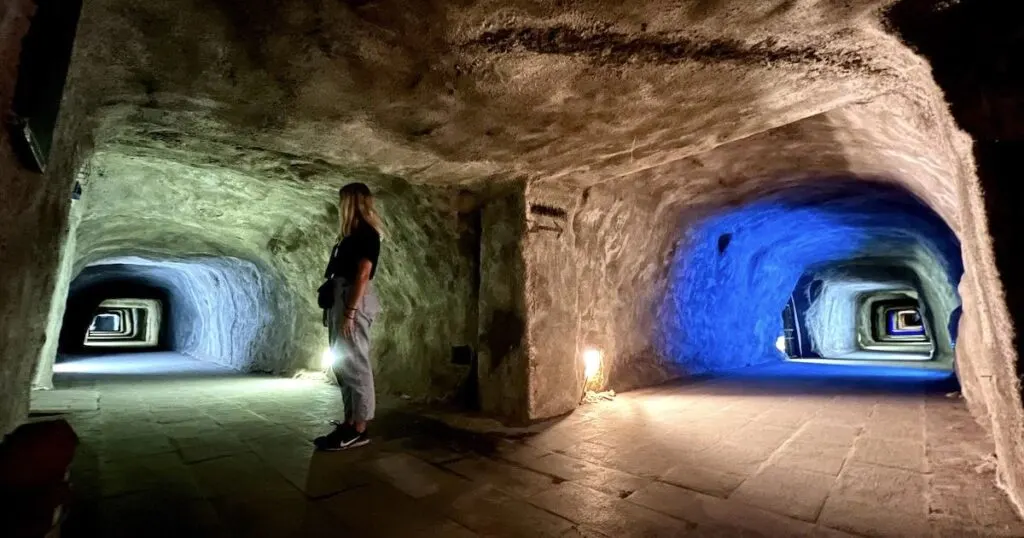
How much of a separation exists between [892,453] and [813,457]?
502 mm

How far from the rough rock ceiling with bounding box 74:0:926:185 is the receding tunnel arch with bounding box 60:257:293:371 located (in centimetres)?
505

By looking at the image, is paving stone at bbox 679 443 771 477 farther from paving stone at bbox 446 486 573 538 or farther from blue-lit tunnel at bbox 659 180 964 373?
blue-lit tunnel at bbox 659 180 964 373

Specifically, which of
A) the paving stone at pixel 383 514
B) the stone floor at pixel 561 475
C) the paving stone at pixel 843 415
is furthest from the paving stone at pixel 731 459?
the paving stone at pixel 383 514

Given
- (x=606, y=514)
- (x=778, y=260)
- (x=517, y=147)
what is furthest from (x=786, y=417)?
(x=778, y=260)

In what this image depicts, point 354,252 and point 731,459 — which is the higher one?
point 354,252

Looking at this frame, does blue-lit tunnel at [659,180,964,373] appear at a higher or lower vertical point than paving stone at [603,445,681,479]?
higher

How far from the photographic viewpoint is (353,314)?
313cm

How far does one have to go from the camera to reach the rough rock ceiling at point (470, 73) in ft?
6.42

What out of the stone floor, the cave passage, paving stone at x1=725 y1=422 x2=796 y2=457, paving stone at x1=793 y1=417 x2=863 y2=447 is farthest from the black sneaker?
the cave passage

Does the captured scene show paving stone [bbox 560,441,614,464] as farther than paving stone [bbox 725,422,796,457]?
No

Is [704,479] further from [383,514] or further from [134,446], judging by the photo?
[134,446]

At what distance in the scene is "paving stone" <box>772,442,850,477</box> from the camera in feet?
8.90

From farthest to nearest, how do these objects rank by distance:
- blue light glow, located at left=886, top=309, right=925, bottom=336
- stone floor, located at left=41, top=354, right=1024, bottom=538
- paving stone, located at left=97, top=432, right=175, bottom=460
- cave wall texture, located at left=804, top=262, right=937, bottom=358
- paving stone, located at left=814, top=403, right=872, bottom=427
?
blue light glow, located at left=886, top=309, right=925, bottom=336, cave wall texture, located at left=804, top=262, right=937, bottom=358, paving stone, located at left=814, top=403, right=872, bottom=427, paving stone, located at left=97, top=432, right=175, bottom=460, stone floor, located at left=41, top=354, right=1024, bottom=538

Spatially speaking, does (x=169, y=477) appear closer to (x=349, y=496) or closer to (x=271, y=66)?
(x=349, y=496)
